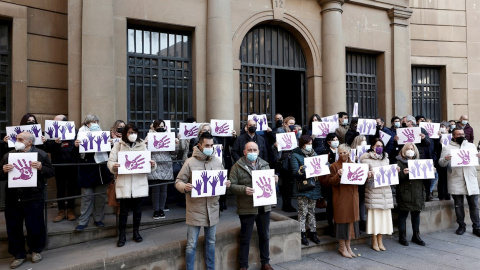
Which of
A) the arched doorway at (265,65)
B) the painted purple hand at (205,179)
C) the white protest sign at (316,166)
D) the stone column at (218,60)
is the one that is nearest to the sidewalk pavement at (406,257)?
the white protest sign at (316,166)

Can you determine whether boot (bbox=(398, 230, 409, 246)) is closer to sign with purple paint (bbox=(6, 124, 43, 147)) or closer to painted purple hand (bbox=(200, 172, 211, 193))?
painted purple hand (bbox=(200, 172, 211, 193))

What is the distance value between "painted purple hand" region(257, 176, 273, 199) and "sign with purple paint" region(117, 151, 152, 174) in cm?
182

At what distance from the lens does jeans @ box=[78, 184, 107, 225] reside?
21.2ft

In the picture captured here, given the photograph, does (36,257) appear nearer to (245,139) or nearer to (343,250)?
(245,139)

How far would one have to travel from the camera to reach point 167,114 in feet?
32.3

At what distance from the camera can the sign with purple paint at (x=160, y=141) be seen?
705 centimetres

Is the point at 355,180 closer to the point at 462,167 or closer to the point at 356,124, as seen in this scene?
the point at 356,124

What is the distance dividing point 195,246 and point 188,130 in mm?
3049

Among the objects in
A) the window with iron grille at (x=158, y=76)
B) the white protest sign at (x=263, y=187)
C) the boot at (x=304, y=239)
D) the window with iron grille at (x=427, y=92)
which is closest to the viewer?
the white protest sign at (x=263, y=187)

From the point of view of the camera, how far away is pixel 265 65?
1132 cm

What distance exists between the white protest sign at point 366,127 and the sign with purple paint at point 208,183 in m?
4.42

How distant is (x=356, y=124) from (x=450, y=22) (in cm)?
936

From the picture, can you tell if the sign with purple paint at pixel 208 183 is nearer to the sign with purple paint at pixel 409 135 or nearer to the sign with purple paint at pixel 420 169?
the sign with purple paint at pixel 420 169

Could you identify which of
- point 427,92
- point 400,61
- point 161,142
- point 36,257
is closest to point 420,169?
point 161,142
